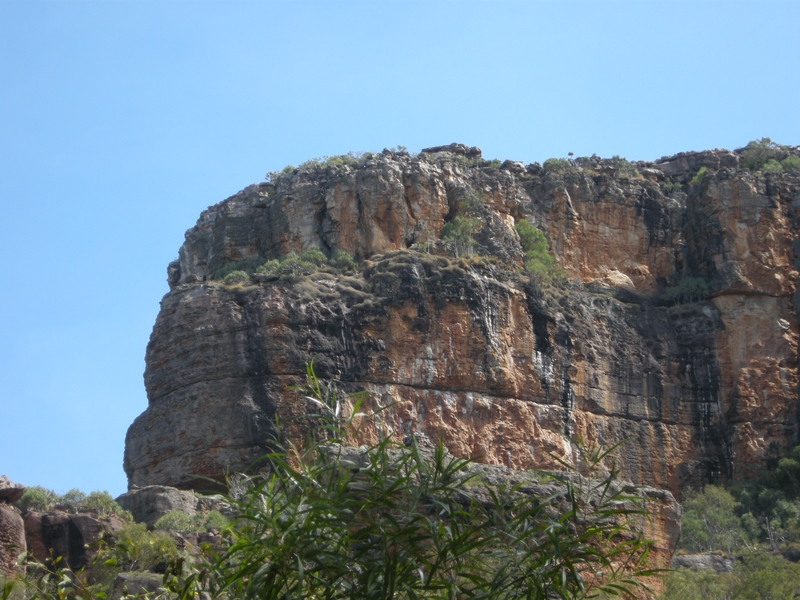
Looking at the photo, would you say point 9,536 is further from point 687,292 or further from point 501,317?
point 687,292

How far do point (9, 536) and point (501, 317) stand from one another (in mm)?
25903

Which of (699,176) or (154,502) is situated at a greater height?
(699,176)

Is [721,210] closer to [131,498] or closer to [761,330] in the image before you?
[761,330]

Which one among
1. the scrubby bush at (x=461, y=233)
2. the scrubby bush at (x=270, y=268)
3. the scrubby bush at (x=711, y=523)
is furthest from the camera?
the scrubby bush at (x=461, y=233)

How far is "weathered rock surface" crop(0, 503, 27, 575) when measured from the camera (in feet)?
77.6

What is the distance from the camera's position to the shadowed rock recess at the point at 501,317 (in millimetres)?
44062

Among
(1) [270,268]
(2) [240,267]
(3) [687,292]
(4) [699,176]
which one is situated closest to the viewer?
(1) [270,268]

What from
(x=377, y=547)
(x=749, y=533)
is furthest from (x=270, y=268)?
(x=377, y=547)

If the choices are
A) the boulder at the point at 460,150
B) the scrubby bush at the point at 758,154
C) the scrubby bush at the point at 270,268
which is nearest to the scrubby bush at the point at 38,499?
the scrubby bush at the point at 270,268

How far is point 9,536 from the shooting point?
24.5 m

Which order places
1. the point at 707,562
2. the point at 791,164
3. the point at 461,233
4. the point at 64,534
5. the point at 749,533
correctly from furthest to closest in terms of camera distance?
the point at 791,164
the point at 461,233
the point at 749,533
the point at 707,562
the point at 64,534

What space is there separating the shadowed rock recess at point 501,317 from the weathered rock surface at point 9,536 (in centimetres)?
1657

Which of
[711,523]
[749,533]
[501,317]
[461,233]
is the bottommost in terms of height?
[749,533]

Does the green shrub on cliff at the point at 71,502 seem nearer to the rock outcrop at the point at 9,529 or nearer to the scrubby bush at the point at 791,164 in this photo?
the rock outcrop at the point at 9,529
